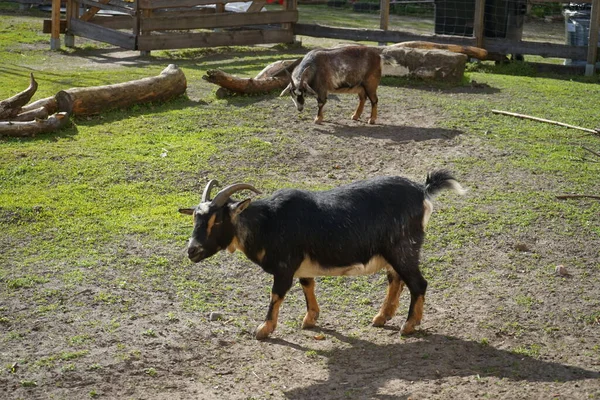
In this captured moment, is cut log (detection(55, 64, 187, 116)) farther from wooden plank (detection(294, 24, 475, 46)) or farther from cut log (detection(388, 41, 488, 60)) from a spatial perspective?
wooden plank (detection(294, 24, 475, 46))

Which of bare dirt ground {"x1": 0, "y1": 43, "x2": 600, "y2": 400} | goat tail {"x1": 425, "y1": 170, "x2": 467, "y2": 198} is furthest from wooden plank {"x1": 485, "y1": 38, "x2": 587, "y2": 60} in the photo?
goat tail {"x1": 425, "y1": 170, "x2": 467, "y2": 198}

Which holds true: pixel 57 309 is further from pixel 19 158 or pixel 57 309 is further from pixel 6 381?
pixel 19 158

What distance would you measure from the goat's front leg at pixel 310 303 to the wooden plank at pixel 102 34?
13884 mm

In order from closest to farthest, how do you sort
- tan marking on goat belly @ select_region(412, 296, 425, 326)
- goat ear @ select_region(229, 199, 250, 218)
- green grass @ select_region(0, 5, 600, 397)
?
goat ear @ select_region(229, 199, 250, 218), tan marking on goat belly @ select_region(412, 296, 425, 326), green grass @ select_region(0, 5, 600, 397)

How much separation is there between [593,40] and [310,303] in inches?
541

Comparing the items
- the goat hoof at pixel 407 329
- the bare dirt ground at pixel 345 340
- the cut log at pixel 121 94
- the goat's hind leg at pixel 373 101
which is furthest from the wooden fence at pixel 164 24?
the goat hoof at pixel 407 329

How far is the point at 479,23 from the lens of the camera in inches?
822

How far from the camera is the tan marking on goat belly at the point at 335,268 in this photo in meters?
7.73

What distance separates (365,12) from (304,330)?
26.2 metres

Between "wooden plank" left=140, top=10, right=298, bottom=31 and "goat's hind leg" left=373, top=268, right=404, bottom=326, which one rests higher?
"wooden plank" left=140, top=10, right=298, bottom=31

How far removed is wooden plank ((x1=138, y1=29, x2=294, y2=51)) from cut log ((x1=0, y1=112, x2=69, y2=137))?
285 inches

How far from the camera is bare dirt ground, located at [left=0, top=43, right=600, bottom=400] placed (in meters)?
6.81

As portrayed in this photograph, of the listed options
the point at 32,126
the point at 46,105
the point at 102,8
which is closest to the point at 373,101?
the point at 46,105

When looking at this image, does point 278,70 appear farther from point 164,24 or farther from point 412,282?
point 412,282
